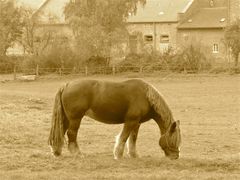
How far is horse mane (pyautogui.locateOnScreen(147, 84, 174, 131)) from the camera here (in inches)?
486

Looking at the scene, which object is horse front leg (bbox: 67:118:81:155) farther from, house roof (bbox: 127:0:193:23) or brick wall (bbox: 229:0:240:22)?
house roof (bbox: 127:0:193:23)

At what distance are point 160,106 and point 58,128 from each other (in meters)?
2.15

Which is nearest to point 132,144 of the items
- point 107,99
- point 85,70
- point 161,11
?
point 107,99

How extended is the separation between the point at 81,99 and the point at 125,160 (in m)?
1.56

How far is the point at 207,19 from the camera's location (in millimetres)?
78625

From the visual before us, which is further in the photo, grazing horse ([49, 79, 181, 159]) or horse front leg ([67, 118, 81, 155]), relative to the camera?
horse front leg ([67, 118, 81, 155])

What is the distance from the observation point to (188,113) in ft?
93.7

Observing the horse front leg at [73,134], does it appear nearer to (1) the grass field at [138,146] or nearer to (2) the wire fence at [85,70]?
(1) the grass field at [138,146]

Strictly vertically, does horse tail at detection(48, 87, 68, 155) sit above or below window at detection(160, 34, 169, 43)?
below

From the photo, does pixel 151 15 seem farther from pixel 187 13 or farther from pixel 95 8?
pixel 95 8

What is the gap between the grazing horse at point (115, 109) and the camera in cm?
1234

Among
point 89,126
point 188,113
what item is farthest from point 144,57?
point 89,126

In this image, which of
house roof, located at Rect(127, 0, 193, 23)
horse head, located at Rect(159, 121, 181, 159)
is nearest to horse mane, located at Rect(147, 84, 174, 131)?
horse head, located at Rect(159, 121, 181, 159)

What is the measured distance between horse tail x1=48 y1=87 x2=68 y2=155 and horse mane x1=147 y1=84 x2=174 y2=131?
1.84 metres
